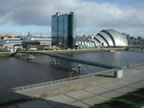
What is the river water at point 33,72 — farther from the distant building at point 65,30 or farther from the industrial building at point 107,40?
the industrial building at point 107,40

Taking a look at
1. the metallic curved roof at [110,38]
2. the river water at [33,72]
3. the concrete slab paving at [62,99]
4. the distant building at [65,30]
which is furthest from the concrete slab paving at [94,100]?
the metallic curved roof at [110,38]

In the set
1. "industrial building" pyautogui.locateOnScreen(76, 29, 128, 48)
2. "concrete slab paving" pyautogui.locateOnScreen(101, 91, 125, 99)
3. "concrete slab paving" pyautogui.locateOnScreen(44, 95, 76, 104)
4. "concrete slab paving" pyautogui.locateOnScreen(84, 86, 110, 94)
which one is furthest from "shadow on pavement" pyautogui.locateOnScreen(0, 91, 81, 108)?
"industrial building" pyautogui.locateOnScreen(76, 29, 128, 48)

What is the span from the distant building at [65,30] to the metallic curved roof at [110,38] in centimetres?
1421

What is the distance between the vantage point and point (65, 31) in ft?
233

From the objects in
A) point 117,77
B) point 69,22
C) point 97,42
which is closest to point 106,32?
point 97,42

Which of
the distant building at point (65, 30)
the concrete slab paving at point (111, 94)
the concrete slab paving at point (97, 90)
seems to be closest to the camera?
the concrete slab paving at point (111, 94)

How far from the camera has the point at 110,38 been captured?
75562 mm

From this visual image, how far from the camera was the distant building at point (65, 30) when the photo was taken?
229 ft

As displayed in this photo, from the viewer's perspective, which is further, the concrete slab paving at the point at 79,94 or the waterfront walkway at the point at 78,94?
the concrete slab paving at the point at 79,94

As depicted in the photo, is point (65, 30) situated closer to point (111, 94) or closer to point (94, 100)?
point (111, 94)

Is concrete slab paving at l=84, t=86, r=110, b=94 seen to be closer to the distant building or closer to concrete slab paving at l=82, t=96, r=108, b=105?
concrete slab paving at l=82, t=96, r=108, b=105

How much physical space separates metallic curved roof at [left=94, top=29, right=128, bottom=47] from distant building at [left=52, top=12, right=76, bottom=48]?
559 inches

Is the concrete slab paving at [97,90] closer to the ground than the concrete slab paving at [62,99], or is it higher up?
higher up

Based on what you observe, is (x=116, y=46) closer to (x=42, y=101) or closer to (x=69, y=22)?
(x=69, y=22)
